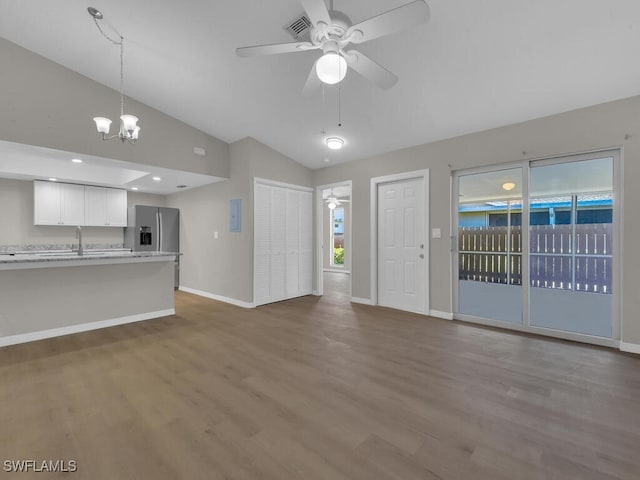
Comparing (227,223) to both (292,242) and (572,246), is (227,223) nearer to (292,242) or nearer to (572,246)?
(292,242)

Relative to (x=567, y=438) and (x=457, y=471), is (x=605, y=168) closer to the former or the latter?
(x=567, y=438)

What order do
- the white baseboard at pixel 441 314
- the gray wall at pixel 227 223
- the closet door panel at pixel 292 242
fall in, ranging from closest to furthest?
the white baseboard at pixel 441 314 → the gray wall at pixel 227 223 → the closet door panel at pixel 292 242

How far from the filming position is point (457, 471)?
150 cm

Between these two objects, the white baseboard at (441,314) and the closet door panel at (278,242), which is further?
the closet door panel at (278,242)

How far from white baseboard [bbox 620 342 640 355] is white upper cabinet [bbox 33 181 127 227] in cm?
826

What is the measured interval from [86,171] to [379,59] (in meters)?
5.47

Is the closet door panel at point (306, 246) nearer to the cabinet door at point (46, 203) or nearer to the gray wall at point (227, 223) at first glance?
the gray wall at point (227, 223)

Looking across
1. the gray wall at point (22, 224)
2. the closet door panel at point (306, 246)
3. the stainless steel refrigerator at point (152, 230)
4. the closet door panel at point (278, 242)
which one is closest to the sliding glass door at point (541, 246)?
the closet door panel at point (306, 246)

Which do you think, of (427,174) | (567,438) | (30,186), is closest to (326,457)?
(567,438)

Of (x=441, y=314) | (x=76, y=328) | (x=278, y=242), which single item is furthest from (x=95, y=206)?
(x=441, y=314)

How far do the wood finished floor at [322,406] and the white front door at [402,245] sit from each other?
1.19m

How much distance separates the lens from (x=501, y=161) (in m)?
3.83

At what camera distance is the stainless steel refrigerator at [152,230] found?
602cm

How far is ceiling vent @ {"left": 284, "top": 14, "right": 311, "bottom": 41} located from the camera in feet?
8.21
